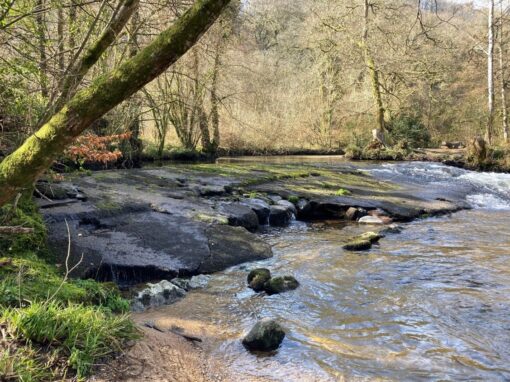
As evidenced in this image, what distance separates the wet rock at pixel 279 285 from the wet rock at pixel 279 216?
4011 millimetres

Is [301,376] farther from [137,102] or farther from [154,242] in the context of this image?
[137,102]

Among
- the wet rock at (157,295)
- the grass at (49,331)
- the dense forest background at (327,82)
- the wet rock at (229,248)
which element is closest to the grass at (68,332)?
the grass at (49,331)

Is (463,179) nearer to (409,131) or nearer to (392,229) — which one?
(392,229)

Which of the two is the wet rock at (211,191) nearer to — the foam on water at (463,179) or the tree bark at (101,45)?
the tree bark at (101,45)

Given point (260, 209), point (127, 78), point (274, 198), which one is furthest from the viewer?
point (274, 198)

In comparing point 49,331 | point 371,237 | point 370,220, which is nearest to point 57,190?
point 49,331

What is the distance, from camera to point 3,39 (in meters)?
4.40

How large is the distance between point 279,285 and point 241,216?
3284mm

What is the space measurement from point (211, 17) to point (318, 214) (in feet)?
27.9

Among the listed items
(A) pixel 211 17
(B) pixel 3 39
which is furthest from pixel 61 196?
(A) pixel 211 17

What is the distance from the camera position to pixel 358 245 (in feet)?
25.7

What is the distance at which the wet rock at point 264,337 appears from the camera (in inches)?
169

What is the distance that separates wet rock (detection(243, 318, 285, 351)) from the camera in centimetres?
429

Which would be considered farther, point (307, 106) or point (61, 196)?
point (307, 106)
